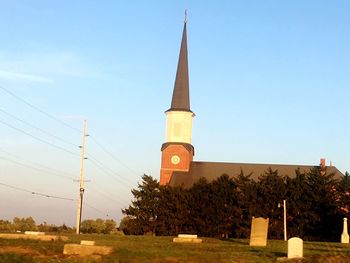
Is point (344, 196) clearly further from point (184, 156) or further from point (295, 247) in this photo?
point (295, 247)

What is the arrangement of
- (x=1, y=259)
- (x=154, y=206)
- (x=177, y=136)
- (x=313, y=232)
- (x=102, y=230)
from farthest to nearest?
(x=177, y=136) → (x=102, y=230) → (x=154, y=206) → (x=313, y=232) → (x=1, y=259)

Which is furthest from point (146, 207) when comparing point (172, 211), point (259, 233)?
point (259, 233)

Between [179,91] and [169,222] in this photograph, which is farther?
[179,91]

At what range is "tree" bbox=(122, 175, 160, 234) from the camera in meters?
62.9

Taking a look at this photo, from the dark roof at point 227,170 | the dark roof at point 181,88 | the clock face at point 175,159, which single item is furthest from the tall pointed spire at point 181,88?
the dark roof at point 227,170

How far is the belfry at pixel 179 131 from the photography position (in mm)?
82312

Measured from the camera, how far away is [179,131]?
273 feet

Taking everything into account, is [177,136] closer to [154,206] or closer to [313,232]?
[154,206]

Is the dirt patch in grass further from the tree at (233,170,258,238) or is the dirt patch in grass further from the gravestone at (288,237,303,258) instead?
the tree at (233,170,258,238)

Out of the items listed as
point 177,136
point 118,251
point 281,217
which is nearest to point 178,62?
point 177,136

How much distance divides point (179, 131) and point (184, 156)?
418cm

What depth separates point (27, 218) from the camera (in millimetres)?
A: 69250

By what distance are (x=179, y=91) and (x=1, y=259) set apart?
2709 inches

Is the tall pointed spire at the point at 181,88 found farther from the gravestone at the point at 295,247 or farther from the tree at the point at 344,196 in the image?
the gravestone at the point at 295,247
